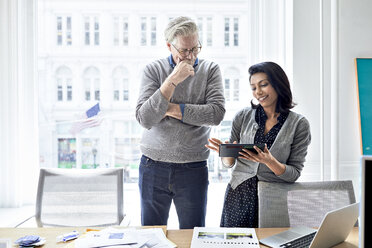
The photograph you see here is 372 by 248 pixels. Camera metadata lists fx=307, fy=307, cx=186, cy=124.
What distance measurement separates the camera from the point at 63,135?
2.75 m

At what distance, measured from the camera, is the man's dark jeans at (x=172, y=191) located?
5.45 feet

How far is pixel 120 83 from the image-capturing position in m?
2.75

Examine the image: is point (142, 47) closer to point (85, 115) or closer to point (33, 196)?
point (85, 115)

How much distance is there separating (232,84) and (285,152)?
1.30 metres

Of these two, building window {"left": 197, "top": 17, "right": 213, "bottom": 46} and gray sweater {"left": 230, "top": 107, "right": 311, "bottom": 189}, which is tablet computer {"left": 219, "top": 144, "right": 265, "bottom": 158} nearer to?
gray sweater {"left": 230, "top": 107, "right": 311, "bottom": 189}

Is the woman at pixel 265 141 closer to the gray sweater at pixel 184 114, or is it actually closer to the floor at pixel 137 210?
the gray sweater at pixel 184 114

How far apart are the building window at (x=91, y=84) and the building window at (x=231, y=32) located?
3.94ft

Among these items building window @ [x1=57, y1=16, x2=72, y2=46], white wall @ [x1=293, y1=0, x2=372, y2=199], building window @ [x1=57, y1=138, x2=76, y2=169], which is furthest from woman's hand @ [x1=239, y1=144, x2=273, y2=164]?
building window @ [x1=57, y1=16, x2=72, y2=46]

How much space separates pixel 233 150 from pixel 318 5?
5.38 feet

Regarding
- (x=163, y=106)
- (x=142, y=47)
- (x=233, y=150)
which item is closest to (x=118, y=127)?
(x=142, y=47)

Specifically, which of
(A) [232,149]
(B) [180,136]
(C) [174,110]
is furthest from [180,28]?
(A) [232,149]

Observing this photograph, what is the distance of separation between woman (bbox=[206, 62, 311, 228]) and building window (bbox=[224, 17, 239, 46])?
1095 millimetres

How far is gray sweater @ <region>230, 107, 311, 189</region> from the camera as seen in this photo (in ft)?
Answer: 5.23

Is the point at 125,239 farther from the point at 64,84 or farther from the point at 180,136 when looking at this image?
the point at 64,84
